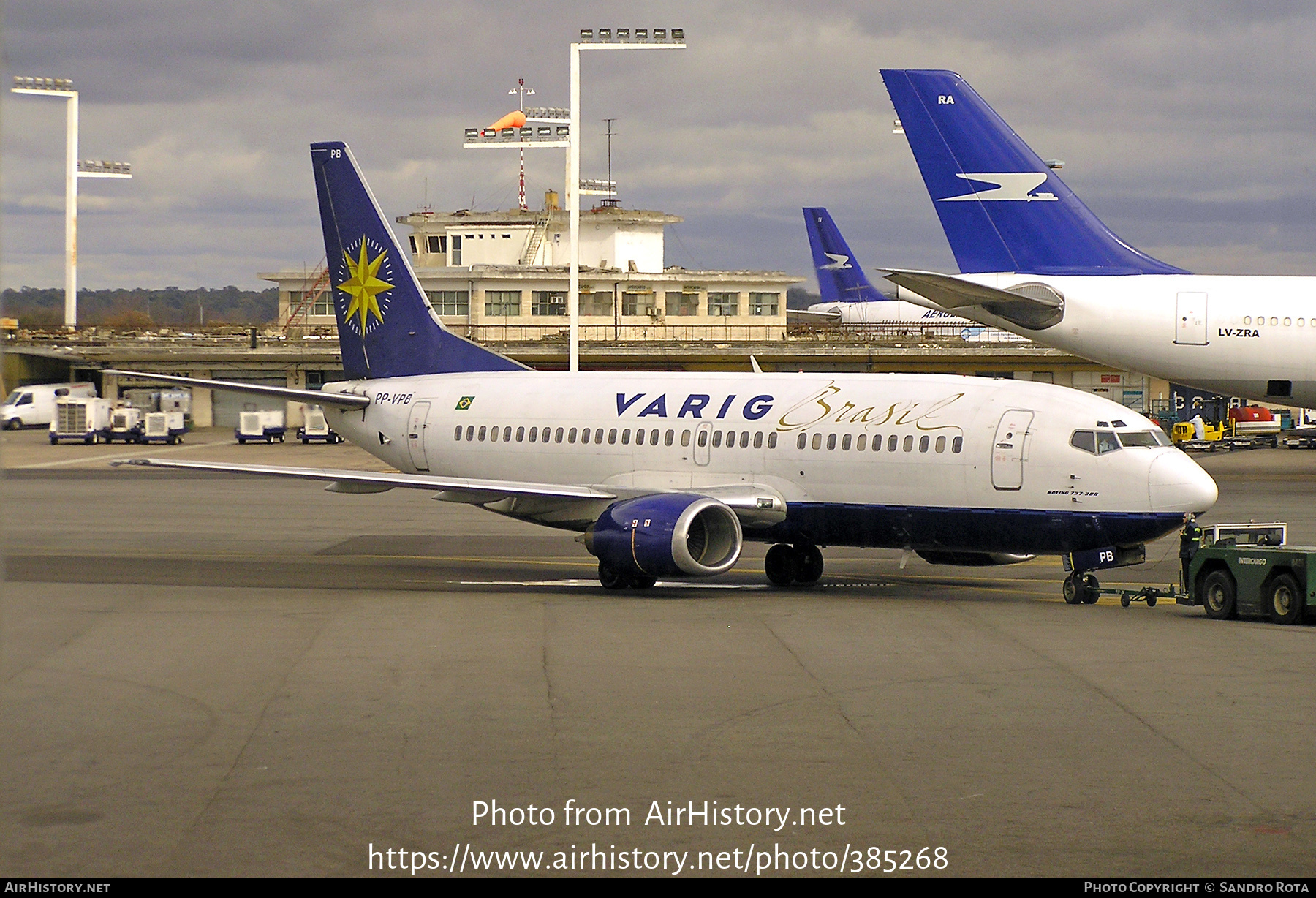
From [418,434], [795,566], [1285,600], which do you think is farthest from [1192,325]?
[418,434]

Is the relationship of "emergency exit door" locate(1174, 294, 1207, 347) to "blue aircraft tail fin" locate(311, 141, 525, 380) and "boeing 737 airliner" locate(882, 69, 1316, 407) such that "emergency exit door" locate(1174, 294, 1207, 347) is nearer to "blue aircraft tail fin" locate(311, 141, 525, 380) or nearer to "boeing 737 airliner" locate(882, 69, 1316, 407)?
"boeing 737 airliner" locate(882, 69, 1316, 407)

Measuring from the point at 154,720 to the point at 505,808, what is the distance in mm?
4871

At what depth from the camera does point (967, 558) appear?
1115 inches

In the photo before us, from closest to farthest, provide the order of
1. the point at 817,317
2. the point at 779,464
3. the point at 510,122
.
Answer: the point at 779,464 < the point at 510,122 < the point at 817,317

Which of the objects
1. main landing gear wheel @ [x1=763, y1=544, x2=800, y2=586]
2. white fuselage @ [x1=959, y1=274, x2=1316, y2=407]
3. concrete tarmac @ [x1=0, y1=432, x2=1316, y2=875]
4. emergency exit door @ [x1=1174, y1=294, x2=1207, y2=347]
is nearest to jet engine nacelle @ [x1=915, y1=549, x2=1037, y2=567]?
concrete tarmac @ [x1=0, y1=432, x2=1316, y2=875]

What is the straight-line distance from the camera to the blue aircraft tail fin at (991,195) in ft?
144

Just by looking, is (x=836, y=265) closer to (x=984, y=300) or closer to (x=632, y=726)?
(x=984, y=300)

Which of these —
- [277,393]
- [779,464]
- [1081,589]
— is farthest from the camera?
[277,393]

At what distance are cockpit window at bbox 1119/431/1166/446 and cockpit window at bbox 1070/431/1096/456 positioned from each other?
51 centimetres

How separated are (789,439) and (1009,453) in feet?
14.1

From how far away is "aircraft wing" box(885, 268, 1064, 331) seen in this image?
42031mm

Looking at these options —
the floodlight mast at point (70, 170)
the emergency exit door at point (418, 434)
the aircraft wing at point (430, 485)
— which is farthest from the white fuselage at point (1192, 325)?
the floodlight mast at point (70, 170)

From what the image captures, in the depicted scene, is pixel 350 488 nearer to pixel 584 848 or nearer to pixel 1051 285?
pixel 584 848

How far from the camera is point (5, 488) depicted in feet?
23.4
